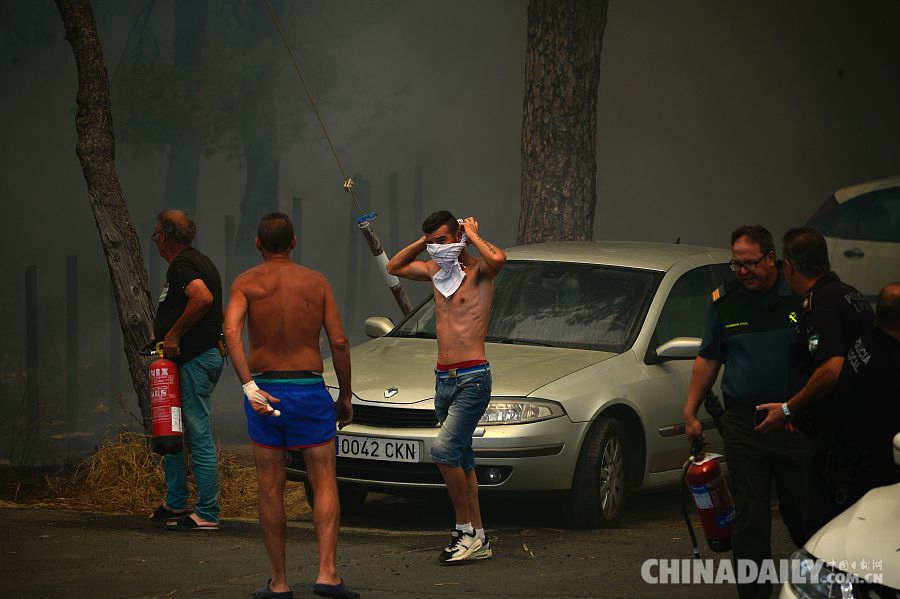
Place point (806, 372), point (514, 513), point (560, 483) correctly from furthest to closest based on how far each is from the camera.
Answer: point (514, 513)
point (560, 483)
point (806, 372)

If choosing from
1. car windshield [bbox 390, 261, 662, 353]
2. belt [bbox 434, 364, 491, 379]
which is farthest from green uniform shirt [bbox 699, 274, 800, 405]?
car windshield [bbox 390, 261, 662, 353]

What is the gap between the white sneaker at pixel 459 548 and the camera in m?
7.11

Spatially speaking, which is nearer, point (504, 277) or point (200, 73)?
point (504, 277)

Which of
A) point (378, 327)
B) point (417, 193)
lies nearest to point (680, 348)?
point (378, 327)

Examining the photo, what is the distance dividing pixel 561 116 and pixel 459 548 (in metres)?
6.08

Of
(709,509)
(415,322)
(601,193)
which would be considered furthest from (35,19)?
(709,509)

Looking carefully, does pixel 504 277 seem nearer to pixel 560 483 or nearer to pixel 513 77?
pixel 560 483

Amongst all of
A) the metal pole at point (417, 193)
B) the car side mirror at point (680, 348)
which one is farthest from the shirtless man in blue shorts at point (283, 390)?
the metal pole at point (417, 193)

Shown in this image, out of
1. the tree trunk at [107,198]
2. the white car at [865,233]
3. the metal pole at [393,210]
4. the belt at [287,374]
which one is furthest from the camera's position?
the metal pole at [393,210]

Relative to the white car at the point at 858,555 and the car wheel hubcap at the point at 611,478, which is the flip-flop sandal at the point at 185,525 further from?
the white car at the point at 858,555

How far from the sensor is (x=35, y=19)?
20.1 meters

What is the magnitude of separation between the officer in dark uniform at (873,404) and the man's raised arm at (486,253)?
212 cm

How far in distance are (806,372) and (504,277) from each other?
3802 mm

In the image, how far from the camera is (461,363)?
7.20 m
